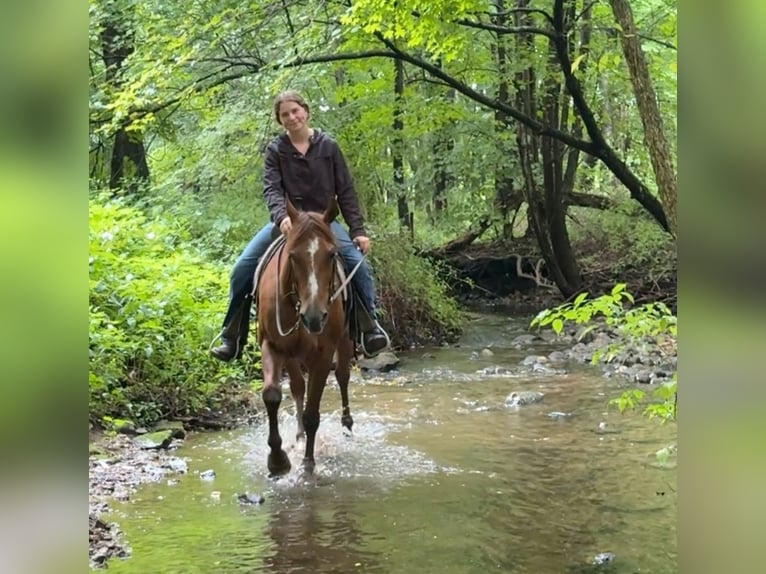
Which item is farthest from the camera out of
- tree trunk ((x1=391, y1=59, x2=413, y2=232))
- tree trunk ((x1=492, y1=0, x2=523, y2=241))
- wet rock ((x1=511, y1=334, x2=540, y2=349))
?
tree trunk ((x1=391, y1=59, x2=413, y2=232))

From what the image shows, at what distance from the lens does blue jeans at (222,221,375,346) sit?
6754 mm

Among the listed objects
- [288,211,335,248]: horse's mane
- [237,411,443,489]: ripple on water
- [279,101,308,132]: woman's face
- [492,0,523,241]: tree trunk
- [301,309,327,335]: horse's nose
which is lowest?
[237,411,443,489]: ripple on water

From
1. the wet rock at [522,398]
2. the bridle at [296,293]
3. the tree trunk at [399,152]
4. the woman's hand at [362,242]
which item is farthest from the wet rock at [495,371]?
the bridle at [296,293]

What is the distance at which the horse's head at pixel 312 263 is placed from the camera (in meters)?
5.59

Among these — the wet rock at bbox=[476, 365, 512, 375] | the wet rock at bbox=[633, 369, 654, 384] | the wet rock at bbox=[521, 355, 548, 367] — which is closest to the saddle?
the wet rock at bbox=[476, 365, 512, 375]

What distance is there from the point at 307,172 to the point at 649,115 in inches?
131

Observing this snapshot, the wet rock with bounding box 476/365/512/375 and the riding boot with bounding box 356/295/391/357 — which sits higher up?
the riding boot with bounding box 356/295/391/357

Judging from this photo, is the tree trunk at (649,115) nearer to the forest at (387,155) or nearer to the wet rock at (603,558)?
the forest at (387,155)

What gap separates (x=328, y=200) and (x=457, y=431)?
9.43 ft

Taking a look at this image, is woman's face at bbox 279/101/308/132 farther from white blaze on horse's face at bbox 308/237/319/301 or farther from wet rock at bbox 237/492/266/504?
wet rock at bbox 237/492/266/504
